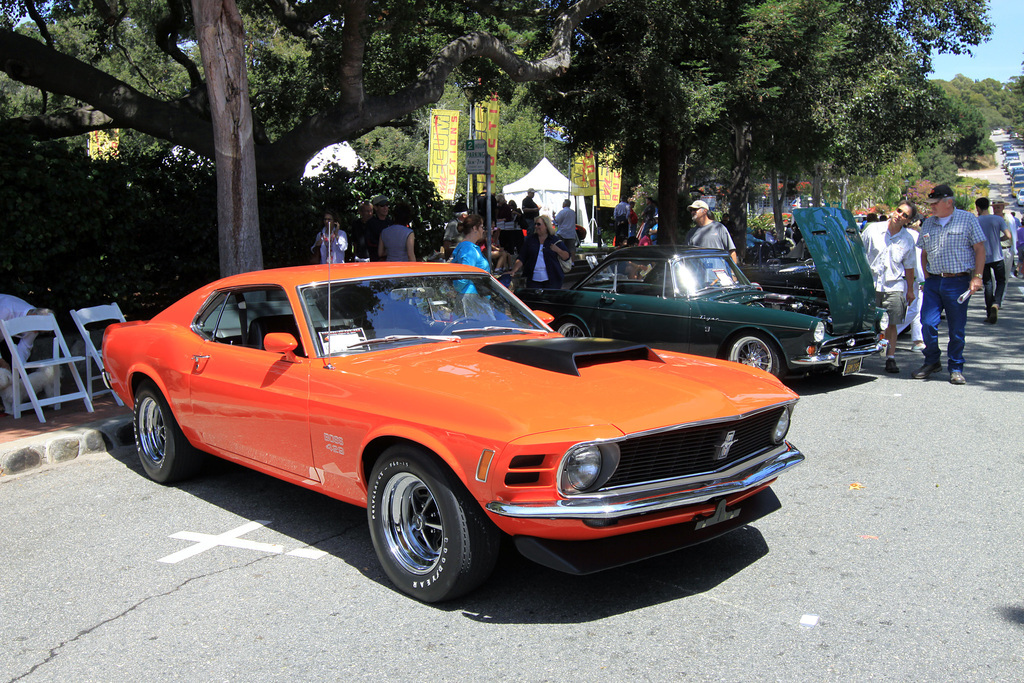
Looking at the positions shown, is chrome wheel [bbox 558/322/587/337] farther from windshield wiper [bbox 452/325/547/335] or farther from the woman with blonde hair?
windshield wiper [bbox 452/325/547/335]

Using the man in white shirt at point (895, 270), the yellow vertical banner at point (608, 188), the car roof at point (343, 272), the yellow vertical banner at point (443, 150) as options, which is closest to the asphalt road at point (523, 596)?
the car roof at point (343, 272)

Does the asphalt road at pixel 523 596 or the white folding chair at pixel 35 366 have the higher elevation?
the white folding chair at pixel 35 366

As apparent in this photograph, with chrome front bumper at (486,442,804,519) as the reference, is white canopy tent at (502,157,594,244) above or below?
above

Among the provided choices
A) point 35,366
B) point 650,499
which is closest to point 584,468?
point 650,499

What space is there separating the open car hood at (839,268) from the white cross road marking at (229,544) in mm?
6235

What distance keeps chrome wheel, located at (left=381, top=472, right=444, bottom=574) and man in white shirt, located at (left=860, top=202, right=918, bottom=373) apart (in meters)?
7.36

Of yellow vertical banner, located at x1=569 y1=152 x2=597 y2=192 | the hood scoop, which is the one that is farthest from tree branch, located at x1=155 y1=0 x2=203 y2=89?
yellow vertical banner, located at x1=569 y1=152 x2=597 y2=192

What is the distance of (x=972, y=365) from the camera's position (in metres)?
9.84

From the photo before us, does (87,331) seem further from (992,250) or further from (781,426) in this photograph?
(992,250)

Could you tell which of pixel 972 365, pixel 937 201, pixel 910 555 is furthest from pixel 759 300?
pixel 910 555

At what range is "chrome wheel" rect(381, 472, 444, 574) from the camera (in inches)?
154

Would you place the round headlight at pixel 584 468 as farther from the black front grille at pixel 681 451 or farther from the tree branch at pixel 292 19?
the tree branch at pixel 292 19

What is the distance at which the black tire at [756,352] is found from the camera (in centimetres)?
852

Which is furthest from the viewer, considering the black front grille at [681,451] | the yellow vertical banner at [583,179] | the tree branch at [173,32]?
the yellow vertical banner at [583,179]
